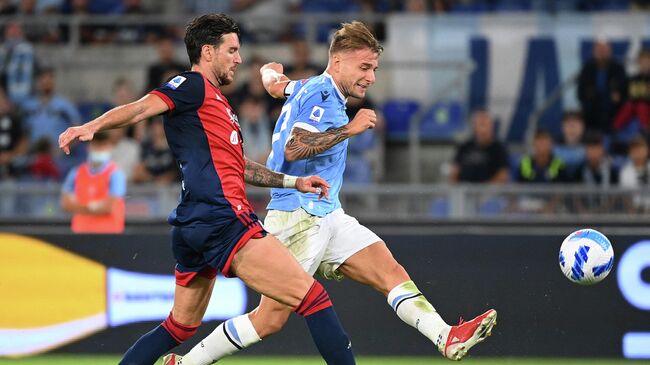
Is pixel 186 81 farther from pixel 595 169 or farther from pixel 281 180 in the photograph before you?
pixel 595 169

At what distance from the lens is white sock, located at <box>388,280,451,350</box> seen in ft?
21.7

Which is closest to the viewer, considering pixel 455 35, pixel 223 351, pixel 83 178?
pixel 223 351

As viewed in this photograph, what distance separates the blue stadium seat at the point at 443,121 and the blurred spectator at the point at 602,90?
60.3 inches

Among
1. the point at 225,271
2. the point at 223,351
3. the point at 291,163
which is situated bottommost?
the point at 223,351

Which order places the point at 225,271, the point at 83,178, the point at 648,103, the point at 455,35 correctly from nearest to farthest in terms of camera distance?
the point at 225,271, the point at 83,178, the point at 648,103, the point at 455,35

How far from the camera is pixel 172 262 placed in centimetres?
954

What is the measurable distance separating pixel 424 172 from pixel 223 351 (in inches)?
302

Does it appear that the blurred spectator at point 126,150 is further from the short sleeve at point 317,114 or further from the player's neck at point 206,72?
the player's neck at point 206,72

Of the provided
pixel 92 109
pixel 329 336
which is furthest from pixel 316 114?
pixel 92 109

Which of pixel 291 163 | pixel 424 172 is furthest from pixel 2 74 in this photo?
pixel 291 163

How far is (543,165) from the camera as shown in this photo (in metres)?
12.1

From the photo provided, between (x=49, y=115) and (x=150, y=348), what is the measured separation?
811 centimetres

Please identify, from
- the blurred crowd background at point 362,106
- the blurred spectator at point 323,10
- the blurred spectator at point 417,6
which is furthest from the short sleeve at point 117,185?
the blurred spectator at point 417,6

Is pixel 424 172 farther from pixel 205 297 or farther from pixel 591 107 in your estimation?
pixel 205 297
